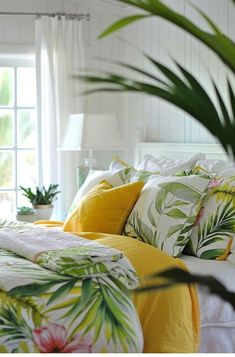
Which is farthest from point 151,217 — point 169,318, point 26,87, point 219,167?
point 26,87

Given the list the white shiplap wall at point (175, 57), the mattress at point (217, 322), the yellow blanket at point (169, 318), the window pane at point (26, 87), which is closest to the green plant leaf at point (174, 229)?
the mattress at point (217, 322)

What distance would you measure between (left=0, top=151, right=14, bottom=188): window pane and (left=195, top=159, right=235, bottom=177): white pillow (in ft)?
7.85

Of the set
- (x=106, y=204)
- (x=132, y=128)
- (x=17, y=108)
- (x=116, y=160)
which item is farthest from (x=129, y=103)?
(x=106, y=204)

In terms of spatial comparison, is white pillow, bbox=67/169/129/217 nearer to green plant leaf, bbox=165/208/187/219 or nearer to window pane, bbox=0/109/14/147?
green plant leaf, bbox=165/208/187/219

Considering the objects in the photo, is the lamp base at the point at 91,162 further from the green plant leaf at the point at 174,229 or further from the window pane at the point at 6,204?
the green plant leaf at the point at 174,229

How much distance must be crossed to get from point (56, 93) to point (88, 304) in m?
3.39

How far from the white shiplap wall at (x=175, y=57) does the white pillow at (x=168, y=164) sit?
1.35ft

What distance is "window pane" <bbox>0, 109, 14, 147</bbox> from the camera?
5812mm

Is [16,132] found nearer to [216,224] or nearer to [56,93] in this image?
[56,93]

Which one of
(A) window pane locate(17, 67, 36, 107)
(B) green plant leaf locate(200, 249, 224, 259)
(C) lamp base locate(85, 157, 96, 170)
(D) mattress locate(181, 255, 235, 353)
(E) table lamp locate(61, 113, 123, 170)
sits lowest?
(D) mattress locate(181, 255, 235, 353)

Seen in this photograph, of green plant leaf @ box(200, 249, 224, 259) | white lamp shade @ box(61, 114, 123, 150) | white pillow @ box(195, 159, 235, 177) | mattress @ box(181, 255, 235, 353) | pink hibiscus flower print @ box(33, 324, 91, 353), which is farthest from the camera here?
white lamp shade @ box(61, 114, 123, 150)

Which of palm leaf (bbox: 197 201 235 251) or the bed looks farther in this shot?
palm leaf (bbox: 197 201 235 251)

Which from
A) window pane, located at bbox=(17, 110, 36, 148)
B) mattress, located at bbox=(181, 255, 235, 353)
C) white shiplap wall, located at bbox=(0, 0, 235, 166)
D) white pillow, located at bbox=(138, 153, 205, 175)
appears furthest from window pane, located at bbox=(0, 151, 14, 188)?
mattress, located at bbox=(181, 255, 235, 353)

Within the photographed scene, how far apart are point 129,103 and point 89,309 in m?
3.47
